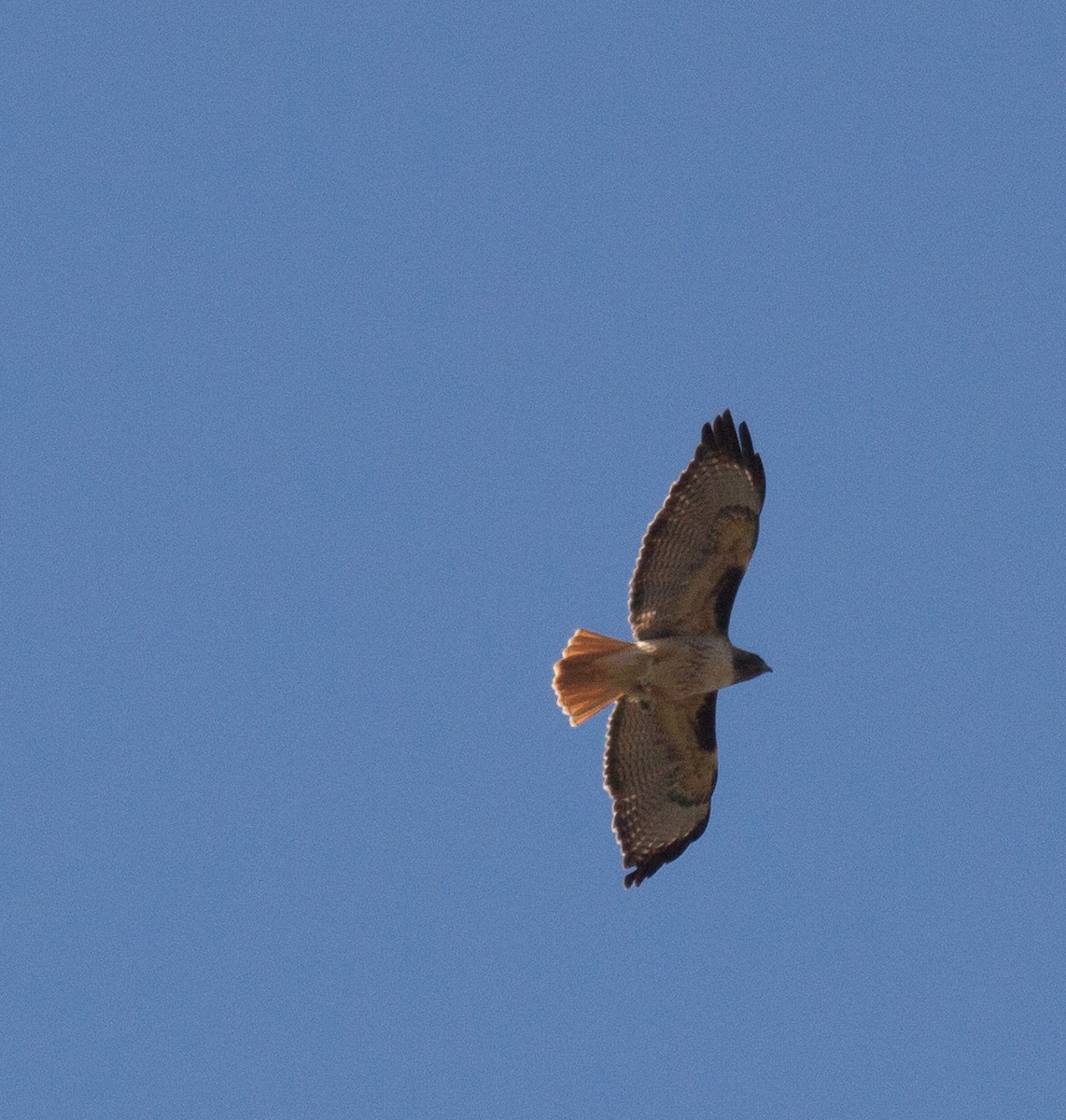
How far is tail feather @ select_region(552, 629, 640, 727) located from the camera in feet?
47.5

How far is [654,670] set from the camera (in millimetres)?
14641

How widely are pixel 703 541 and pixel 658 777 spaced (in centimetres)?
194

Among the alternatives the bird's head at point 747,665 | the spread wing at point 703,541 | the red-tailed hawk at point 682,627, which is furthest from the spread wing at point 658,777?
the spread wing at point 703,541

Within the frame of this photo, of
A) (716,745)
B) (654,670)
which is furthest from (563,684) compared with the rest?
(716,745)

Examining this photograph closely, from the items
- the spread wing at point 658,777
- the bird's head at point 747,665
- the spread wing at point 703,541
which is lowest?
the spread wing at point 658,777

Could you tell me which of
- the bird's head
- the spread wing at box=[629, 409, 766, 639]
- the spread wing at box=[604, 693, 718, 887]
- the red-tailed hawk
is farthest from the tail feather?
the bird's head

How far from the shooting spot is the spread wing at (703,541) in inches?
569

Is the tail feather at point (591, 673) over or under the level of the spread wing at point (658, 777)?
over

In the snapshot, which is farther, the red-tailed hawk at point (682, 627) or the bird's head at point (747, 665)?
the bird's head at point (747, 665)

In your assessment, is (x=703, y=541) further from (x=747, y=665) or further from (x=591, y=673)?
(x=591, y=673)

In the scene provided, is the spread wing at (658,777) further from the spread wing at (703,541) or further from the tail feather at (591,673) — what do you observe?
the spread wing at (703,541)

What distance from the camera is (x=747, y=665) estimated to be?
48.6 feet

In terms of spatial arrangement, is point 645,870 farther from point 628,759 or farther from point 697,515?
point 697,515

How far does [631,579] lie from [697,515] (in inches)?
27.0
